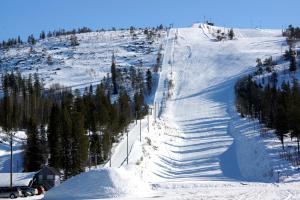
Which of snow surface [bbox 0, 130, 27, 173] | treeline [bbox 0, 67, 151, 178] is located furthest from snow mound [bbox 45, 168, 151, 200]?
snow surface [bbox 0, 130, 27, 173]

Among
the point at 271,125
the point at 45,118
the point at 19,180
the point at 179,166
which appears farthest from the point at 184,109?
the point at 19,180

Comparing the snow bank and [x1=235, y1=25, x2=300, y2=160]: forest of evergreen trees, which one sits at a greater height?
[x1=235, y1=25, x2=300, y2=160]: forest of evergreen trees

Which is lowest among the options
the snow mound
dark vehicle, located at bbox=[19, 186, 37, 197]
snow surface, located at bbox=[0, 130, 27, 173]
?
snow surface, located at bbox=[0, 130, 27, 173]

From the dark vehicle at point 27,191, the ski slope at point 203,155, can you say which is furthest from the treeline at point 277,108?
the dark vehicle at point 27,191

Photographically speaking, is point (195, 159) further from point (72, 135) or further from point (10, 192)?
point (10, 192)

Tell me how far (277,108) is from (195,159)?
1407cm

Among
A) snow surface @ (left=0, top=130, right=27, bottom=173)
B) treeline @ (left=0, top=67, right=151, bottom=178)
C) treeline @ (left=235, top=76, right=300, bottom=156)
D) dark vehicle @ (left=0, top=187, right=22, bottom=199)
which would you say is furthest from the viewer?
snow surface @ (left=0, top=130, right=27, bottom=173)

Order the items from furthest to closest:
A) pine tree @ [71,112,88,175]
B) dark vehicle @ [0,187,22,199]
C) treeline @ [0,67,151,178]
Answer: treeline @ [0,67,151,178] < pine tree @ [71,112,88,175] < dark vehicle @ [0,187,22,199]

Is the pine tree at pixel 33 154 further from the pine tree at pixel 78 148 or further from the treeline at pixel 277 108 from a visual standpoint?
the treeline at pixel 277 108

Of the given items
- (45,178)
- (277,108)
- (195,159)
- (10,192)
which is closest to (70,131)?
(45,178)

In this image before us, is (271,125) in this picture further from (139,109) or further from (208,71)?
(208,71)

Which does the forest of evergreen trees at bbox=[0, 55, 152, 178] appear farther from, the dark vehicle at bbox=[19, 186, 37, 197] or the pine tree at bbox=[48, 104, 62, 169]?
the dark vehicle at bbox=[19, 186, 37, 197]

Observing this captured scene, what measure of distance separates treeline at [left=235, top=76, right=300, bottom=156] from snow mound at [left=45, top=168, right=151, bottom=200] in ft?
108

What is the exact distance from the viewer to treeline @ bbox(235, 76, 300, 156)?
66281mm
